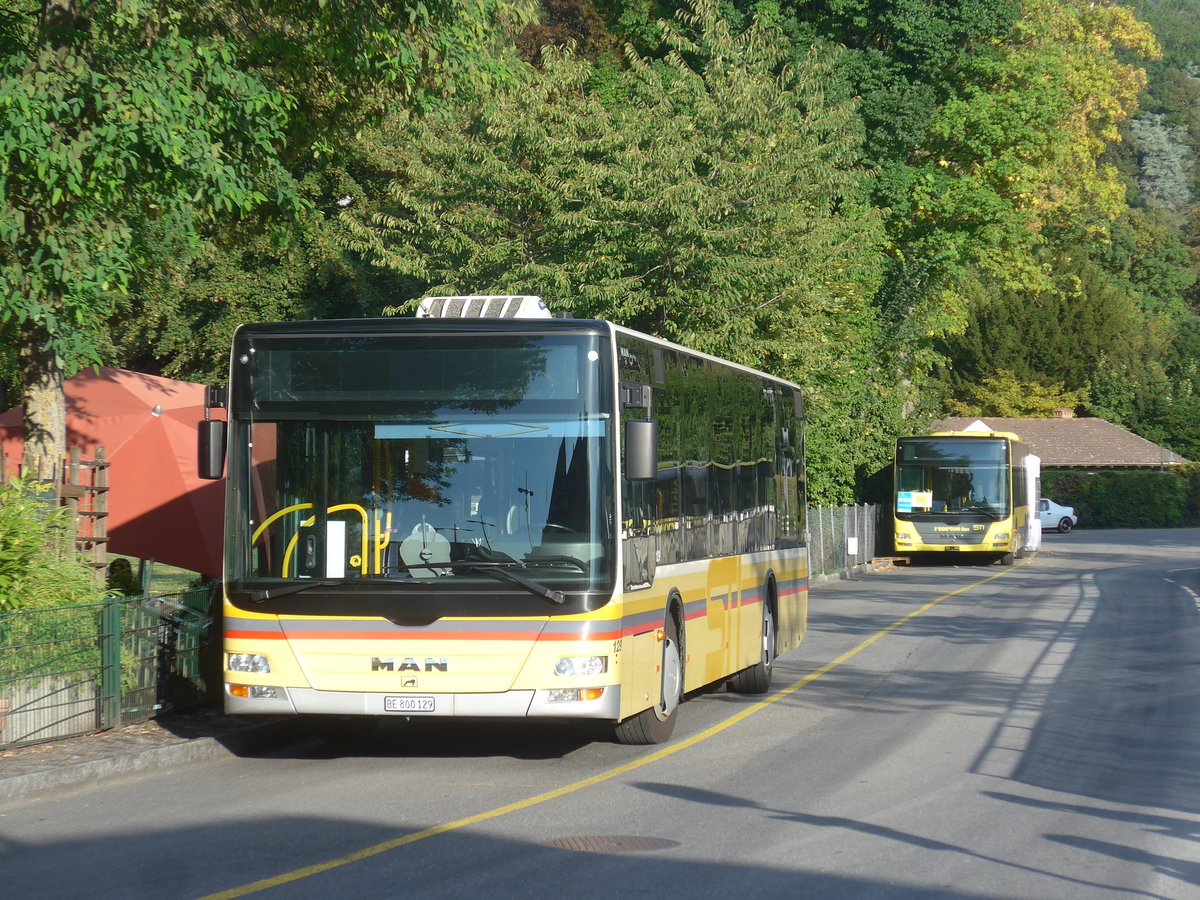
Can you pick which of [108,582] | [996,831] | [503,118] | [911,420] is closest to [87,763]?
[108,582]

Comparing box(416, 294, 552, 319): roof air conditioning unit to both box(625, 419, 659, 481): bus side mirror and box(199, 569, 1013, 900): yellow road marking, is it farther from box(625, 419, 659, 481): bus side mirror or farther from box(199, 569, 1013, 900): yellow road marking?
box(199, 569, 1013, 900): yellow road marking

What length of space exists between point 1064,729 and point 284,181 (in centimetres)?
864

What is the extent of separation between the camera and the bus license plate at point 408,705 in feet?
33.7

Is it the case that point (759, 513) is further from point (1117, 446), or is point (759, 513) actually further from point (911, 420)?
point (1117, 446)

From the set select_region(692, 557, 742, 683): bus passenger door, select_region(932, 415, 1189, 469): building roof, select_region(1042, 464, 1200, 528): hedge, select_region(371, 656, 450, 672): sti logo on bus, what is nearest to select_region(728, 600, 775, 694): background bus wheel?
select_region(692, 557, 742, 683): bus passenger door

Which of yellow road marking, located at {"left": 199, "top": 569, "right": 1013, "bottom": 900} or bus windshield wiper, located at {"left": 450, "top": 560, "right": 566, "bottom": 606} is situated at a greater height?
bus windshield wiper, located at {"left": 450, "top": 560, "right": 566, "bottom": 606}

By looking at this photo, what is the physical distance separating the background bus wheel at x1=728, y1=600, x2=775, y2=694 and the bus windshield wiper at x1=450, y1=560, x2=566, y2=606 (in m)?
5.18

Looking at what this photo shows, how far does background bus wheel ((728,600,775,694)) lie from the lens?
49.6ft

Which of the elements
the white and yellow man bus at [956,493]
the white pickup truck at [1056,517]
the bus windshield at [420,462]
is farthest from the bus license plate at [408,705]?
the white pickup truck at [1056,517]

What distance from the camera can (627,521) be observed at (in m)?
10.6

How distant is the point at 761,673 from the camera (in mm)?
15156

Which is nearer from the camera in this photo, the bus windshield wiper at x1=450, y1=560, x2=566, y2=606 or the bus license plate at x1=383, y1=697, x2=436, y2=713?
the bus windshield wiper at x1=450, y1=560, x2=566, y2=606

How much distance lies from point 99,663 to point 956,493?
3405cm

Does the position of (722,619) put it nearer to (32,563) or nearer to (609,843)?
(609,843)
